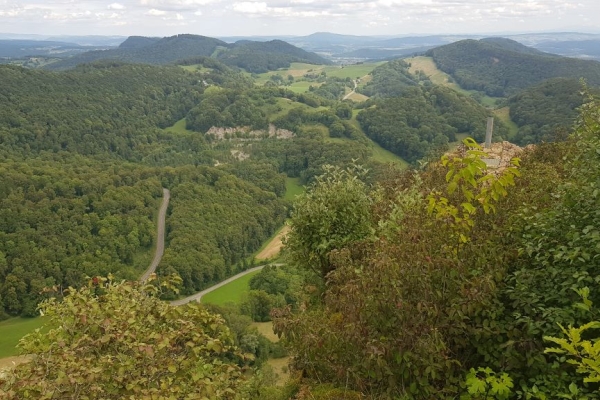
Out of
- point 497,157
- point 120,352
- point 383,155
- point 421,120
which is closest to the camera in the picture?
point 120,352

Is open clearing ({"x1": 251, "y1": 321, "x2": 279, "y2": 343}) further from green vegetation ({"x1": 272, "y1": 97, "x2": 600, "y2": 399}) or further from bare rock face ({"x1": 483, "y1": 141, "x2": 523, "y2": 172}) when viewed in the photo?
green vegetation ({"x1": 272, "y1": 97, "x2": 600, "y2": 399})

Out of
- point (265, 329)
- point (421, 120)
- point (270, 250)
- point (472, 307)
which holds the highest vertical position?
point (472, 307)

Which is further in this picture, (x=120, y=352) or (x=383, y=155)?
(x=383, y=155)

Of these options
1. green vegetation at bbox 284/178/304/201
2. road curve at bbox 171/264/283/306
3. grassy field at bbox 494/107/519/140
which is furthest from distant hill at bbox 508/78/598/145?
road curve at bbox 171/264/283/306

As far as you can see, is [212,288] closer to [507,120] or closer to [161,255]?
[161,255]

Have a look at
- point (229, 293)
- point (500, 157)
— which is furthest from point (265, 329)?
point (500, 157)

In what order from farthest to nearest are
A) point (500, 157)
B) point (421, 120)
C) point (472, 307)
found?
point (421, 120), point (500, 157), point (472, 307)
